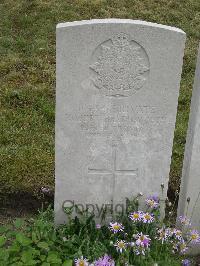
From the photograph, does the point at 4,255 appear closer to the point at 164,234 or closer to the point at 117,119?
the point at 164,234

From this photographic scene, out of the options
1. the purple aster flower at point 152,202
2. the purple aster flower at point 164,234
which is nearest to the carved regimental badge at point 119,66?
the purple aster flower at point 152,202

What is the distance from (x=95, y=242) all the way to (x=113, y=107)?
1019mm

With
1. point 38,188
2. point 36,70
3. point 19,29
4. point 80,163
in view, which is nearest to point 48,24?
point 19,29

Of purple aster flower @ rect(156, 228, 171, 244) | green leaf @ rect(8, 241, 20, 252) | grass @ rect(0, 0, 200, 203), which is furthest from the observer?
grass @ rect(0, 0, 200, 203)

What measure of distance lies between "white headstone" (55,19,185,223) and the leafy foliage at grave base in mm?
211

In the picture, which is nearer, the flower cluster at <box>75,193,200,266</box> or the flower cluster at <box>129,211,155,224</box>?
the flower cluster at <box>75,193,200,266</box>

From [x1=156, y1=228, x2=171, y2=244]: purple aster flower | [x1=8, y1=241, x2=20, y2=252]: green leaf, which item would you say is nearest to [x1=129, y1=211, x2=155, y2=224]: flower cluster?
[x1=156, y1=228, x2=171, y2=244]: purple aster flower

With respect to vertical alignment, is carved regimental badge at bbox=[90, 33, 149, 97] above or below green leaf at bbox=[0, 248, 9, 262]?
above

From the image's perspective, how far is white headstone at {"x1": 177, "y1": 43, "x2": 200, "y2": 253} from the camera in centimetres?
366

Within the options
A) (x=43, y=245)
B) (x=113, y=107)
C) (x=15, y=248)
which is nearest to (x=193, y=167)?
(x=113, y=107)

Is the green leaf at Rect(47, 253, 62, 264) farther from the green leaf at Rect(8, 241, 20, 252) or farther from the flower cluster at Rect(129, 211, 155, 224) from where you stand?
the flower cluster at Rect(129, 211, 155, 224)

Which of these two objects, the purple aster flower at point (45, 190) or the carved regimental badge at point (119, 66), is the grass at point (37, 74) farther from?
the carved regimental badge at point (119, 66)

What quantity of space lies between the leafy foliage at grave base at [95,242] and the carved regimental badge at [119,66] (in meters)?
A: 0.90

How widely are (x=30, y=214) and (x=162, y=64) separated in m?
1.99
